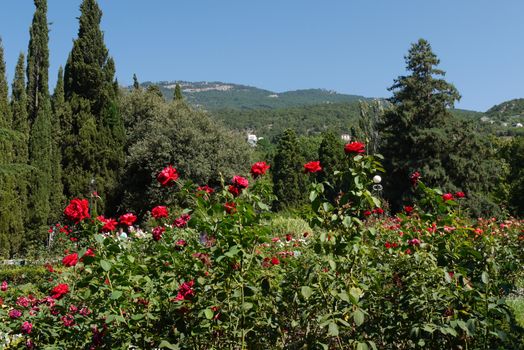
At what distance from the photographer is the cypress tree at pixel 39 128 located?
14.1 meters

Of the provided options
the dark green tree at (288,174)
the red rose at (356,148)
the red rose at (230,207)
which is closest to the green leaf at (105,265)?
the red rose at (230,207)

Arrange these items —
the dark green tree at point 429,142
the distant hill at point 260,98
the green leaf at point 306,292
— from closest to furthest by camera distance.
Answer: the green leaf at point 306,292, the dark green tree at point 429,142, the distant hill at point 260,98

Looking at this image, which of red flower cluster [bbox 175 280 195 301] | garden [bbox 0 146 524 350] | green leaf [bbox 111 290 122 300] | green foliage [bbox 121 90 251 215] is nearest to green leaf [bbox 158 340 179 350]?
garden [bbox 0 146 524 350]

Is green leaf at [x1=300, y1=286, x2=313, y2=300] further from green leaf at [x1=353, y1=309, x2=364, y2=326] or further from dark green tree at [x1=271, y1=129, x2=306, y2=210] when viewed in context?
dark green tree at [x1=271, y1=129, x2=306, y2=210]

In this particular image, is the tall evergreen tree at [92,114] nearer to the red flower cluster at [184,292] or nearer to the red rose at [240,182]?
the red flower cluster at [184,292]

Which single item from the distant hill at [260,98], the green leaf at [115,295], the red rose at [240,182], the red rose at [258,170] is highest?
the distant hill at [260,98]

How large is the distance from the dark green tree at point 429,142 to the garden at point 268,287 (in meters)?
17.6

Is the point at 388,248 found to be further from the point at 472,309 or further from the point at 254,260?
the point at 254,260

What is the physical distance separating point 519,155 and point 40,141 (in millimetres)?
22489

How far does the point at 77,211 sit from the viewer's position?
7.90 feet

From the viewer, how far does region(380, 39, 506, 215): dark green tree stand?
19656 millimetres

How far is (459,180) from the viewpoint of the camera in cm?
2009

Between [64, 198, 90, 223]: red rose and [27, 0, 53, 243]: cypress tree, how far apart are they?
10.6 m

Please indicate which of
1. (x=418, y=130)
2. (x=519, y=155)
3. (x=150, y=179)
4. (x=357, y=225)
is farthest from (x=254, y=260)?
(x=519, y=155)
